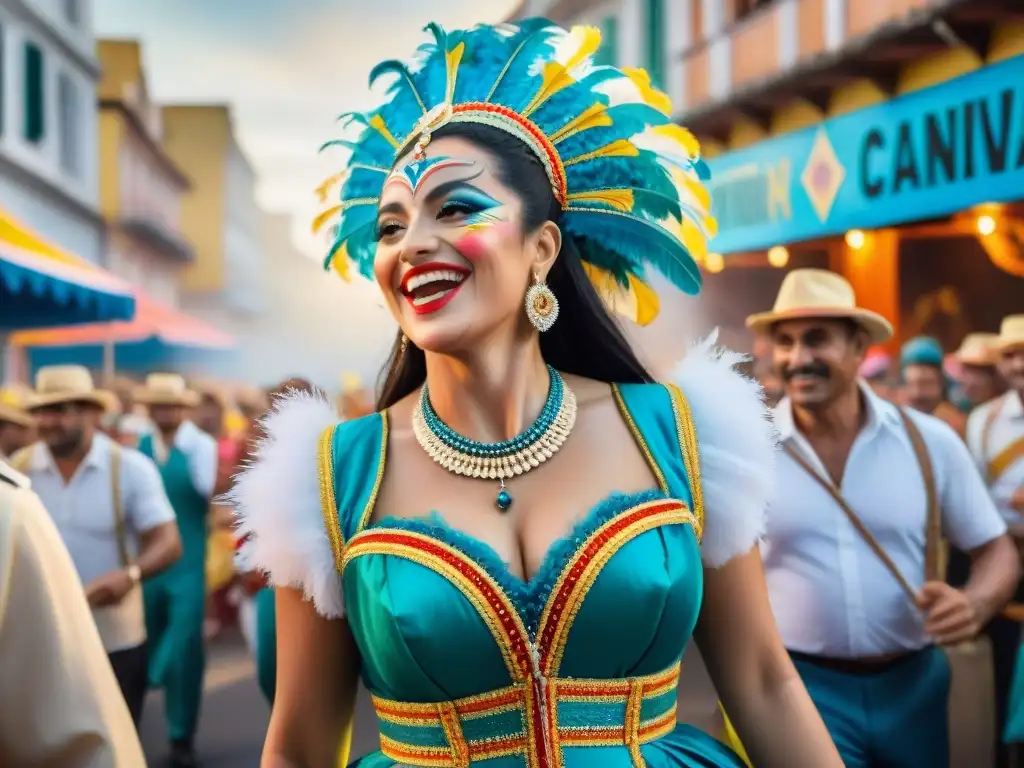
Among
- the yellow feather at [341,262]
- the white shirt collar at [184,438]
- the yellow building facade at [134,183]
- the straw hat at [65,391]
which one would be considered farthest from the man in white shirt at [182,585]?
the yellow building facade at [134,183]

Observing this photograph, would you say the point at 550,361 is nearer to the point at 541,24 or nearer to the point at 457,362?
the point at 457,362

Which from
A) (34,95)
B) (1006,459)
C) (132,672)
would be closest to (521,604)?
(132,672)

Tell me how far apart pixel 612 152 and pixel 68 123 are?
55.4ft

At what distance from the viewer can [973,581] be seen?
3996mm

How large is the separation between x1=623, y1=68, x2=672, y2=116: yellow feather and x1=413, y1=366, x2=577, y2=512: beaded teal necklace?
1.90 feet

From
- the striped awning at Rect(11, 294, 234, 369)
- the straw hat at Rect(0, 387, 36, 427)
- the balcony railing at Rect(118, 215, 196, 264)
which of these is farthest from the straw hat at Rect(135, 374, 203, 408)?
the balcony railing at Rect(118, 215, 196, 264)

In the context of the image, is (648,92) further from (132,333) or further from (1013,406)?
(132,333)

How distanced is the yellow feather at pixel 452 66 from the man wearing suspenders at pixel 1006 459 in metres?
3.91

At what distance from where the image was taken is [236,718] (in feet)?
24.2

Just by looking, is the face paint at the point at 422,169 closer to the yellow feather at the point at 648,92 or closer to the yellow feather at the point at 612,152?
the yellow feather at the point at 612,152

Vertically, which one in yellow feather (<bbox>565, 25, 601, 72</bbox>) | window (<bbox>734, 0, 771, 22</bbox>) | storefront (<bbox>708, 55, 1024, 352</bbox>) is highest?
window (<bbox>734, 0, 771, 22</bbox>)

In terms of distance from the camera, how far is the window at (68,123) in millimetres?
17391

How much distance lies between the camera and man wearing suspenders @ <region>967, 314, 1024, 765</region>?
217 inches

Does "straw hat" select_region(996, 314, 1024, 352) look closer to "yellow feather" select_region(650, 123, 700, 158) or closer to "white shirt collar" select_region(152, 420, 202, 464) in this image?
"yellow feather" select_region(650, 123, 700, 158)
